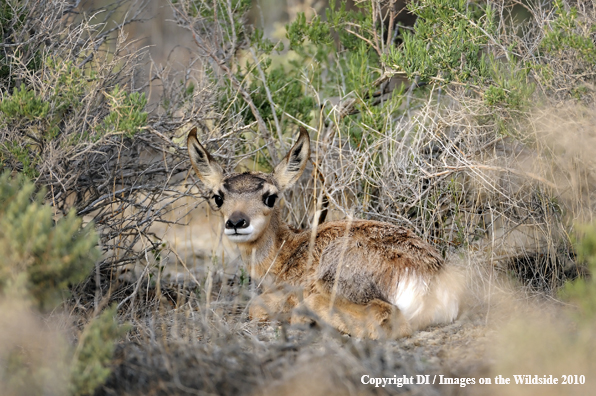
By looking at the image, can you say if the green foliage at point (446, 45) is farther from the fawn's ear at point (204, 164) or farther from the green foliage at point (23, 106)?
the green foliage at point (23, 106)

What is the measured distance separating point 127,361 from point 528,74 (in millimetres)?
4415

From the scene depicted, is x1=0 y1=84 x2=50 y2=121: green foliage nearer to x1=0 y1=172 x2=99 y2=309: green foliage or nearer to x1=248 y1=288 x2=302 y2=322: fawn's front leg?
x1=0 y1=172 x2=99 y2=309: green foliage

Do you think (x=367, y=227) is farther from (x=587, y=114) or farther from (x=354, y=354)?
(x=587, y=114)

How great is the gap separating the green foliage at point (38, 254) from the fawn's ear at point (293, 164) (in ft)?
7.94

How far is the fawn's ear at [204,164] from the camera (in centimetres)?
565

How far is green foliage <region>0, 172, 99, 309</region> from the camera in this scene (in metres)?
3.52

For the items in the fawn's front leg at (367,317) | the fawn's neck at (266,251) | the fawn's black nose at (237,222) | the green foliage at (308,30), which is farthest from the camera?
the green foliage at (308,30)

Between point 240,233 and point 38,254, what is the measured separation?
190 centimetres

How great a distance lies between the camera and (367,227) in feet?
17.0

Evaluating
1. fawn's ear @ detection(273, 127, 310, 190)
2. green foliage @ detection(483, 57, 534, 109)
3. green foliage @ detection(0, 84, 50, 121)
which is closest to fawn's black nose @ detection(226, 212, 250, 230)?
fawn's ear @ detection(273, 127, 310, 190)

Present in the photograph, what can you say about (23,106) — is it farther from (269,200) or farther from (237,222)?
(269,200)

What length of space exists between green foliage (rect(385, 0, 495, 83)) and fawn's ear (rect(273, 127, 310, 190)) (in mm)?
1200

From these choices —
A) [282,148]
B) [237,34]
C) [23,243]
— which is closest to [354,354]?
[23,243]

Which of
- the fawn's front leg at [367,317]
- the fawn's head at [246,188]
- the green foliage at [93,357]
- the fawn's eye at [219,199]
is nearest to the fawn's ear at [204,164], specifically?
the fawn's head at [246,188]
